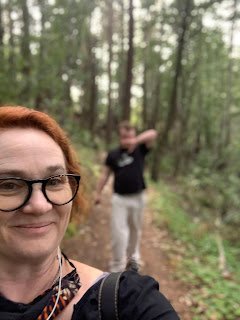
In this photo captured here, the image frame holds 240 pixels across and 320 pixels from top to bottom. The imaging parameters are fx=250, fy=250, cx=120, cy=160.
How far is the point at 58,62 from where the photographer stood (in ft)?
30.0

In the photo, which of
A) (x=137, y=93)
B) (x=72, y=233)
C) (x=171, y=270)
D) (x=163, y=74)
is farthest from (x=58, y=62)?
(x=137, y=93)

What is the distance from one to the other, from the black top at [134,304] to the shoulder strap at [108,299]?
0.09ft

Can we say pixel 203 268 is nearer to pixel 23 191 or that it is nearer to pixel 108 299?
pixel 108 299

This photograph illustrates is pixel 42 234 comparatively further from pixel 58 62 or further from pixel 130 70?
pixel 130 70

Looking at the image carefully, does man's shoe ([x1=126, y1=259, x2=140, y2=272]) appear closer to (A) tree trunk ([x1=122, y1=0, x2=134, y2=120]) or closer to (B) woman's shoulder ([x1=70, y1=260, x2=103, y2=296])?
(B) woman's shoulder ([x1=70, y1=260, x2=103, y2=296])

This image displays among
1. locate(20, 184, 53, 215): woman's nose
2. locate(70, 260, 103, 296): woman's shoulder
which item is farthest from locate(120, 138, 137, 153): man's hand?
locate(20, 184, 53, 215): woman's nose

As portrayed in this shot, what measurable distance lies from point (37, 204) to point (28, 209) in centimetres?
4

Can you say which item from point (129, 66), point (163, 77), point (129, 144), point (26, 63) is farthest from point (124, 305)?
point (163, 77)

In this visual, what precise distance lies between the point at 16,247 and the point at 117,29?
914 inches

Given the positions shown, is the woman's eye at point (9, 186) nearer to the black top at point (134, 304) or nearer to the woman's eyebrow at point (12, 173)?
the woman's eyebrow at point (12, 173)

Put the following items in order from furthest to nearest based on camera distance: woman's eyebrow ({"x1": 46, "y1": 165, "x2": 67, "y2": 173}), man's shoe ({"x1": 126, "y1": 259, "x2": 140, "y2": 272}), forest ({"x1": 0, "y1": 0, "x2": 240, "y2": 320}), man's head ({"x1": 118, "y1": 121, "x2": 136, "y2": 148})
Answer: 1. forest ({"x1": 0, "y1": 0, "x2": 240, "y2": 320})
2. man's head ({"x1": 118, "y1": 121, "x2": 136, "y2": 148})
3. man's shoe ({"x1": 126, "y1": 259, "x2": 140, "y2": 272})
4. woman's eyebrow ({"x1": 46, "y1": 165, "x2": 67, "y2": 173})

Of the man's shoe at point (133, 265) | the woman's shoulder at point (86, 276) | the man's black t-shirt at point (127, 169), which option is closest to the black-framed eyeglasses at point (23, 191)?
the woman's shoulder at point (86, 276)

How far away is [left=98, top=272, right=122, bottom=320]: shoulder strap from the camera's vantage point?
1.20m

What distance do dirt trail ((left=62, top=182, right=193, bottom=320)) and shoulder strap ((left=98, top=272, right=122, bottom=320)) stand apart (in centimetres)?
324
